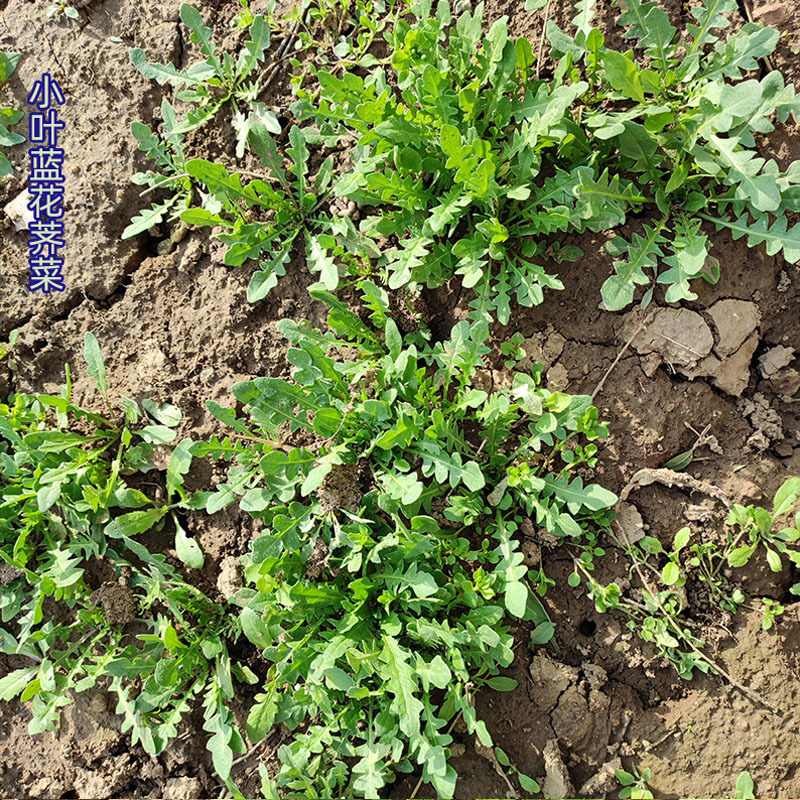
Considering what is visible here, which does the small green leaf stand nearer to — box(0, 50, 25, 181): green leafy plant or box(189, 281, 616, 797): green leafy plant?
box(189, 281, 616, 797): green leafy plant

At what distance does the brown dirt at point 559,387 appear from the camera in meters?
2.35

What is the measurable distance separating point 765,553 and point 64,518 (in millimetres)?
2568

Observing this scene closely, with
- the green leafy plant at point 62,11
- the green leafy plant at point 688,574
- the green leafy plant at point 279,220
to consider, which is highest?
the green leafy plant at point 62,11

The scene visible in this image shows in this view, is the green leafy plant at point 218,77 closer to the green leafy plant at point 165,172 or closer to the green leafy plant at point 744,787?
the green leafy plant at point 165,172

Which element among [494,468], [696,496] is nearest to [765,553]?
[696,496]

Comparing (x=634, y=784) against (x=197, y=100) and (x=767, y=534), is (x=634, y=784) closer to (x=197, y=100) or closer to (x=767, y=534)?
(x=767, y=534)

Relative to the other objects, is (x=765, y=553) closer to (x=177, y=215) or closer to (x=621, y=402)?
(x=621, y=402)

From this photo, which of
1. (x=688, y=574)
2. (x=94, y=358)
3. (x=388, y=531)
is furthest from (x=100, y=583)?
(x=688, y=574)

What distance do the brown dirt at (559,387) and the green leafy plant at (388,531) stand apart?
148 mm

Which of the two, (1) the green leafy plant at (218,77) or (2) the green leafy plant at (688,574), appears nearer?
(2) the green leafy plant at (688,574)

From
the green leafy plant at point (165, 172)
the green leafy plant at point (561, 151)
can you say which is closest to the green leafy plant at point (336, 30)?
the green leafy plant at point (561, 151)

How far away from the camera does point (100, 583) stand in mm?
2764

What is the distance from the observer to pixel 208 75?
2.72 m

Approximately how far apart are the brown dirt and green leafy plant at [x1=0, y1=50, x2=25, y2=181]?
1.13 feet
